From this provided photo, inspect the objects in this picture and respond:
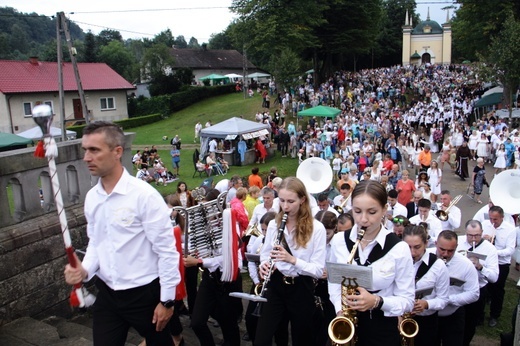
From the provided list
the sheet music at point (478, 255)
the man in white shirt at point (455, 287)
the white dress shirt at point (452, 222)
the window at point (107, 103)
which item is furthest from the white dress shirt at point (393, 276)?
the window at point (107, 103)

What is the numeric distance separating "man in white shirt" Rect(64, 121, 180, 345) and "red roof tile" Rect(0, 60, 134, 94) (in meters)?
40.1

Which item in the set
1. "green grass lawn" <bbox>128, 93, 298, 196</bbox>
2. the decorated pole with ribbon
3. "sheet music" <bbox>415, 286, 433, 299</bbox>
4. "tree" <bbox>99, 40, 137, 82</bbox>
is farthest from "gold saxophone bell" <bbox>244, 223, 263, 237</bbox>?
"tree" <bbox>99, 40, 137, 82</bbox>

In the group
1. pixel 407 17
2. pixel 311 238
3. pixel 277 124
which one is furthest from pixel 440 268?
pixel 407 17

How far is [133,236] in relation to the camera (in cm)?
331

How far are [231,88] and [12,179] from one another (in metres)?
49.8

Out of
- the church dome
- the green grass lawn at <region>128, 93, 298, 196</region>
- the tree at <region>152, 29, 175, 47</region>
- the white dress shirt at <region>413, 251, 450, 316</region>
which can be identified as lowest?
the green grass lawn at <region>128, 93, 298, 196</region>

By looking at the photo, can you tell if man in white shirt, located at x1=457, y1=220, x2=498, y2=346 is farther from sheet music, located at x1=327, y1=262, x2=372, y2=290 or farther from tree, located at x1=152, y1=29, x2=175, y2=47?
tree, located at x1=152, y1=29, x2=175, y2=47

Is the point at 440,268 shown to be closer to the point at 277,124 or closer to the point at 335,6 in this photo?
the point at 277,124

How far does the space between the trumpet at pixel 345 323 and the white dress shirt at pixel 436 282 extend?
1357 mm

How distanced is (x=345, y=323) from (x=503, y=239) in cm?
468

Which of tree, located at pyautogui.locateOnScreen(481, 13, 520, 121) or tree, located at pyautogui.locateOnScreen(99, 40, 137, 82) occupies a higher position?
tree, located at pyautogui.locateOnScreen(99, 40, 137, 82)

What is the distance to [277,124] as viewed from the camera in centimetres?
2969

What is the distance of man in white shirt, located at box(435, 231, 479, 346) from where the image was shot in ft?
15.7

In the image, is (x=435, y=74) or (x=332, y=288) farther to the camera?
(x=435, y=74)
